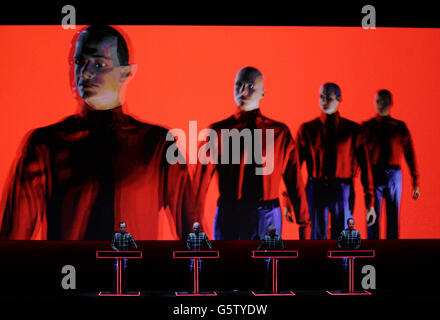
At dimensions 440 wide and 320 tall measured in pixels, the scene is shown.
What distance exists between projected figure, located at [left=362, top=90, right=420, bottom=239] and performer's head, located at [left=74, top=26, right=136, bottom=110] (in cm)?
377

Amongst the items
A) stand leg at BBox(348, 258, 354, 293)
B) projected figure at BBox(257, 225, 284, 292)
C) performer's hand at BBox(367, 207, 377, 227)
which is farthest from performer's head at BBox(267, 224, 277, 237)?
performer's hand at BBox(367, 207, 377, 227)

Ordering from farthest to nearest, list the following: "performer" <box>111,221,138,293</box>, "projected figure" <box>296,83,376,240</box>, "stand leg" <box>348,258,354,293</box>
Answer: "projected figure" <box>296,83,376,240</box> → "stand leg" <box>348,258,354,293</box> → "performer" <box>111,221,138,293</box>

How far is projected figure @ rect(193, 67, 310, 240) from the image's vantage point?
9.39 meters

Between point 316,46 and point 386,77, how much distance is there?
116 centimetres

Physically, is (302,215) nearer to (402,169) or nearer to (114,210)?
(402,169)

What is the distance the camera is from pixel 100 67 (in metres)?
9.34

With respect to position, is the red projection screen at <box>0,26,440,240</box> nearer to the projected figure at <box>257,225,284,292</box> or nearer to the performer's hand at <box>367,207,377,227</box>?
the performer's hand at <box>367,207,377,227</box>

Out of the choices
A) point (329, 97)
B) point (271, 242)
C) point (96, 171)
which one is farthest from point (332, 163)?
point (96, 171)

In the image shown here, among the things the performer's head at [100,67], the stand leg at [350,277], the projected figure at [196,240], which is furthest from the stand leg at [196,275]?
the performer's head at [100,67]

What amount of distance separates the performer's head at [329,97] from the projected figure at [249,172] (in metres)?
0.67

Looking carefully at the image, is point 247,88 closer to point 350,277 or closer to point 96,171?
point 96,171

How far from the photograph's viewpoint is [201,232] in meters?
9.10

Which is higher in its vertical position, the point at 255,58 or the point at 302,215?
the point at 255,58
